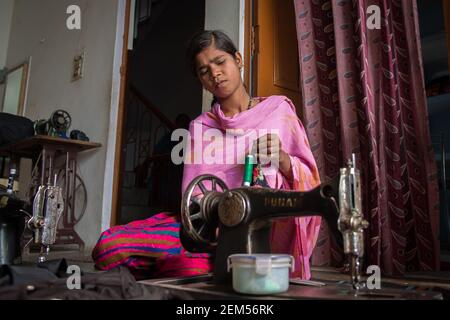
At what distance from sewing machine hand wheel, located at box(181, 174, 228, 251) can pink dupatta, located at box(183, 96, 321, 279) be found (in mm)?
338

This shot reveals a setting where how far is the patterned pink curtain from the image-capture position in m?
2.24

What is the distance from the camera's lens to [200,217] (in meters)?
1.14

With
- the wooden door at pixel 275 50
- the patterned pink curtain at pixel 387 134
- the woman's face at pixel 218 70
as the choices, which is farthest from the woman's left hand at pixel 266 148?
the wooden door at pixel 275 50

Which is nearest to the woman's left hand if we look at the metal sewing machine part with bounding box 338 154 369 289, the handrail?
the metal sewing machine part with bounding box 338 154 369 289

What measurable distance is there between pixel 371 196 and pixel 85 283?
178cm

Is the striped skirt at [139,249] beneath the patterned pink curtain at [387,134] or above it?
beneath

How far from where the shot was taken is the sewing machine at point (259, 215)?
34.5 inches

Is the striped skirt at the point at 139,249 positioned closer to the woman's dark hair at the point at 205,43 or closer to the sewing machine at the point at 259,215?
the sewing machine at the point at 259,215

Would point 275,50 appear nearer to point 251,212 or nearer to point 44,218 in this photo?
point 44,218

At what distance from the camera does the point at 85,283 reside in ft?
2.77

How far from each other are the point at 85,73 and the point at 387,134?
309 cm

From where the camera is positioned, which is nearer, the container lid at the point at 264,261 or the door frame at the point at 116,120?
the container lid at the point at 264,261

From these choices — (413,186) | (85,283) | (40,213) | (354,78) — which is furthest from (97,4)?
(85,283)

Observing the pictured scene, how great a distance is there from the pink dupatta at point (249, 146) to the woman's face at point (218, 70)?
12cm
